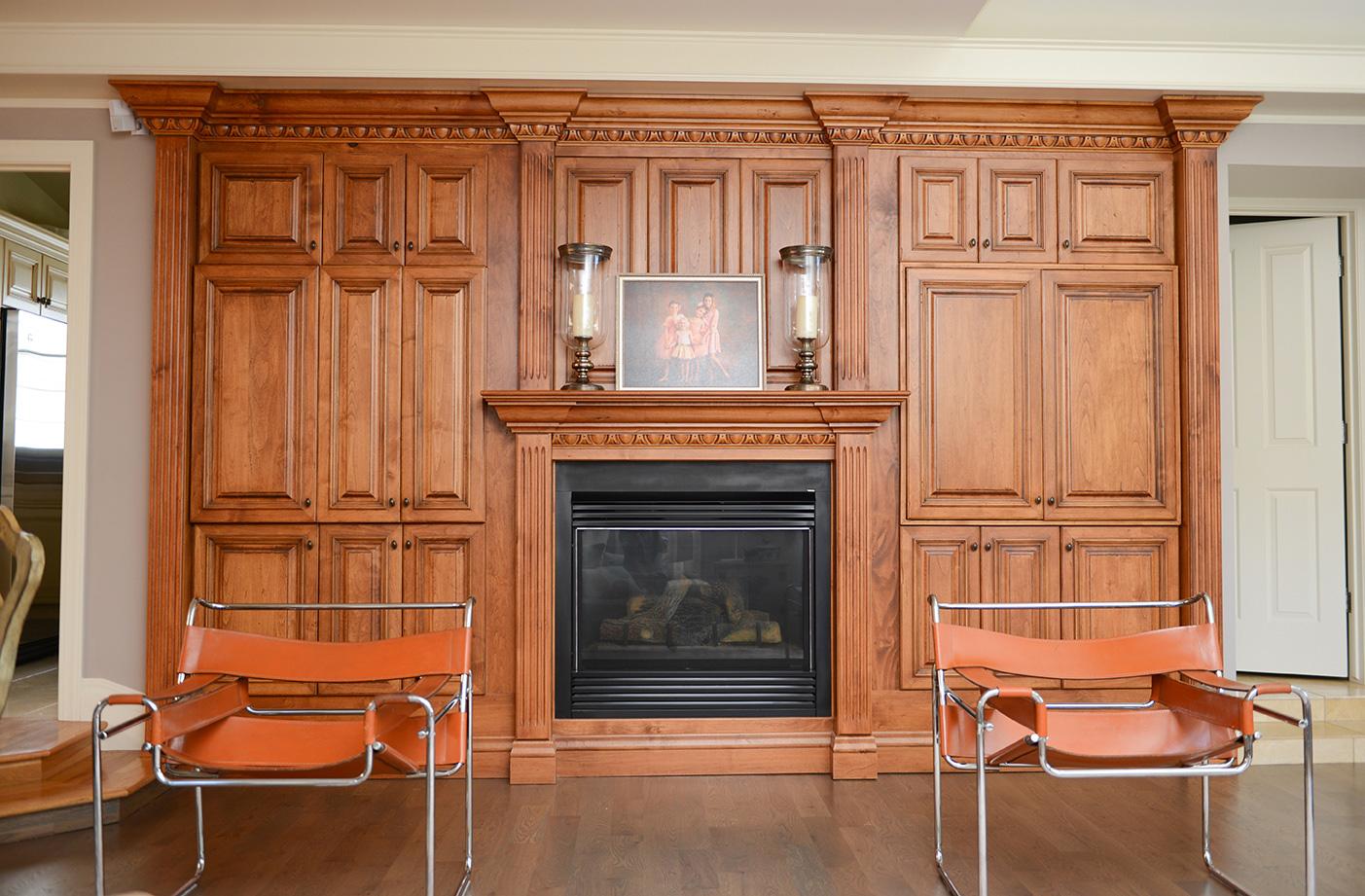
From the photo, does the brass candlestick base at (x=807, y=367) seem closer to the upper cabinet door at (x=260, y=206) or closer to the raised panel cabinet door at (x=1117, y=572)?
the raised panel cabinet door at (x=1117, y=572)

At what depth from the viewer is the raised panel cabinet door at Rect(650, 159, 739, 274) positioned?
385 centimetres

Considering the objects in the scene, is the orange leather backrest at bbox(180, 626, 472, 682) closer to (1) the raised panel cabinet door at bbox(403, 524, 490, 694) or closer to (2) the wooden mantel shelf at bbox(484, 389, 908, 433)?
(1) the raised panel cabinet door at bbox(403, 524, 490, 694)

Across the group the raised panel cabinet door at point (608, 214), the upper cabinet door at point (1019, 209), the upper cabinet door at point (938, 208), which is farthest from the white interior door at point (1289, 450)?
the raised panel cabinet door at point (608, 214)

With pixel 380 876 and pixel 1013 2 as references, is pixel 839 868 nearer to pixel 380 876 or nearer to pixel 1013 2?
pixel 380 876

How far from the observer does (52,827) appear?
3.08m

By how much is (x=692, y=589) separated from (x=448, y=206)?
1.75 m

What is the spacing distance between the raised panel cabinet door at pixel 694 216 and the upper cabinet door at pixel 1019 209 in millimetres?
987

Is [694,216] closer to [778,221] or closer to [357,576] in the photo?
[778,221]

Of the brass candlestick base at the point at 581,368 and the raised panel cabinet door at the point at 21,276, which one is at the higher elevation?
the raised panel cabinet door at the point at 21,276

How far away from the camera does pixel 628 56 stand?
12.0 ft

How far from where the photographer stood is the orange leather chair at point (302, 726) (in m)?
2.36

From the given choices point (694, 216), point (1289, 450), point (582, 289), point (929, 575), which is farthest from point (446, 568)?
point (1289, 450)

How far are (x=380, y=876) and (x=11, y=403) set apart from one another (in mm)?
4041

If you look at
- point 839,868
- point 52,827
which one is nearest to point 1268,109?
point 839,868
